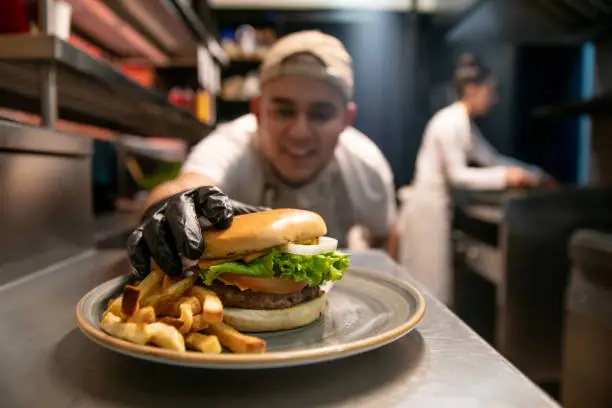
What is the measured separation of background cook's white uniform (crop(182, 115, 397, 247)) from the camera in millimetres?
2125

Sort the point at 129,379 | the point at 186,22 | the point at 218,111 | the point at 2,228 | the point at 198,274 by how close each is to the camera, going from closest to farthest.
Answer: the point at 129,379 < the point at 198,274 < the point at 2,228 < the point at 186,22 < the point at 218,111

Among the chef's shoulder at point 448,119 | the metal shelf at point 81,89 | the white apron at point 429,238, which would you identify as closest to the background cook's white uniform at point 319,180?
the metal shelf at point 81,89

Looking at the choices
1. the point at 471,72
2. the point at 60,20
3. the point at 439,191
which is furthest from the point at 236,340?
the point at 471,72

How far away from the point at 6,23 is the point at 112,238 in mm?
832

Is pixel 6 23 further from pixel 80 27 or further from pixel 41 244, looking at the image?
pixel 80 27

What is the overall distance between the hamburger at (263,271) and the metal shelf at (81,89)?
3.08 feet

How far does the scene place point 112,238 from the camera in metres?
1.98

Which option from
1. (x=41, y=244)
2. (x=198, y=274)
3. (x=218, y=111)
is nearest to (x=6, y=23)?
(x=41, y=244)

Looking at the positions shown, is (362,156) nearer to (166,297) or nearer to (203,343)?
(166,297)

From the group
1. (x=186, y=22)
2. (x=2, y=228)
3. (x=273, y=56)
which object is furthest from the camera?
(x=186, y=22)

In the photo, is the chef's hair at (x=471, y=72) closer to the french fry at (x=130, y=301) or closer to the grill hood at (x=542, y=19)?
the grill hood at (x=542, y=19)

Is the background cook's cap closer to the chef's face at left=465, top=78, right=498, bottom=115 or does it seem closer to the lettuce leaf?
the lettuce leaf

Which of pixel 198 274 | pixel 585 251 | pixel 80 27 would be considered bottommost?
pixel 585 251

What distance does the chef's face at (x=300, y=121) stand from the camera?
6.11 ft
